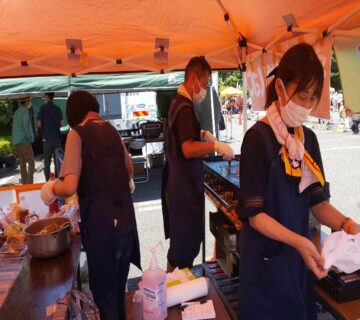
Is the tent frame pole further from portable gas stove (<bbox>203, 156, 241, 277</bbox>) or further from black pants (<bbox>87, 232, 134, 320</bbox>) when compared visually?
black pants (<bbox>87, 232, 134, 320</bbox>)

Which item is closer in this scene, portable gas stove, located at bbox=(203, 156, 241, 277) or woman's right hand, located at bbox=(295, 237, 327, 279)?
woman's right hand, located at bbox=(295, 237, 327, 279)

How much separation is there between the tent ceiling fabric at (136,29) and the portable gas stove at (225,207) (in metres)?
1.24

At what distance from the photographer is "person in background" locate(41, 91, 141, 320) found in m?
1.89

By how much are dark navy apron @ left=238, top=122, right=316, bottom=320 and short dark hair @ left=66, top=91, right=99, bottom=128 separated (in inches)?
44.1

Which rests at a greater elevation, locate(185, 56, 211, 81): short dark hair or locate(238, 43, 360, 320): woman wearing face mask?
locate(185, 56, 211, 81): short dark hair

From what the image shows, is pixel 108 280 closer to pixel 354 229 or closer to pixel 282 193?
pixel 282 193

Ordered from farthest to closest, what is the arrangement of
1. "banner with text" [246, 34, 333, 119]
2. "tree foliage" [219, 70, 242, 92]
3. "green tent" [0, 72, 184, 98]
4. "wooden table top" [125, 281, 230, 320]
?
"tree foliage" [219, 70, 242, 92]
"green tent" [0, 72, 184, 98]
"banner with text" [246, 34, 333, 119]
"wooden table top" [125, 281, 230, 320]

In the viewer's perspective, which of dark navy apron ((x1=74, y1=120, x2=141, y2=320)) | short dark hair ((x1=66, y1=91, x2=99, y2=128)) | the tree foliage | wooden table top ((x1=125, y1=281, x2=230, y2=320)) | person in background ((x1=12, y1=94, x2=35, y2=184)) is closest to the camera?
wooden table top ((x1=125, y1=281, x2=230, y2=320))

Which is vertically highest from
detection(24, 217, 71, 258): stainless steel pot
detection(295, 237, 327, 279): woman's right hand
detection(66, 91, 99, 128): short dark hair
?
detection(66, 91, 99, 128): short dark hair

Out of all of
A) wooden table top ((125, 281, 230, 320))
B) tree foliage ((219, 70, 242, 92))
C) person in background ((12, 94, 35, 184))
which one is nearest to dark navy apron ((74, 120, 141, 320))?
wooden table top ((125, 281, 230, 320))

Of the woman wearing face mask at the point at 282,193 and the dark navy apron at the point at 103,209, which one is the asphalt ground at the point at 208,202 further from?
the dark navy apron at the point at 103,209

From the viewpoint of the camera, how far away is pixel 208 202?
18.8 ft

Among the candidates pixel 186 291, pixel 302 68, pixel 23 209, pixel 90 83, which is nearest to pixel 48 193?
pixel 23 209

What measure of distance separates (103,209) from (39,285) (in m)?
0.51
